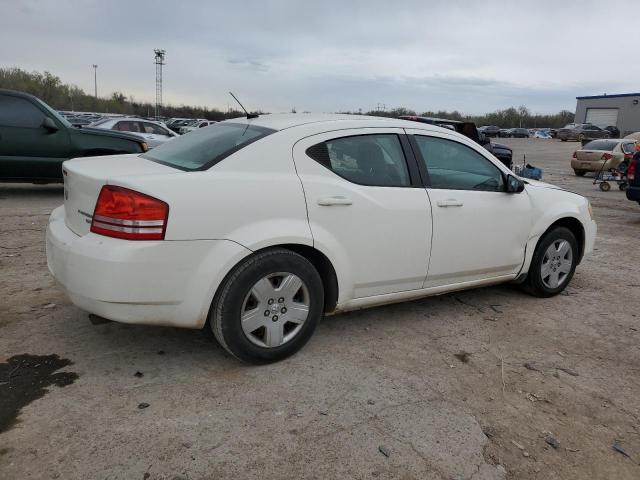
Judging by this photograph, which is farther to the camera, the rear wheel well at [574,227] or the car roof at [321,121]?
the rear wheel well at [574,227]

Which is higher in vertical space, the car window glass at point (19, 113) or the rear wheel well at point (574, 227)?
the car window glass at point (19, 113)

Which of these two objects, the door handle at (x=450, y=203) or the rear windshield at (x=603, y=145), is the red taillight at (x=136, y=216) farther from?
the rear windshield at (x=603, y=145)

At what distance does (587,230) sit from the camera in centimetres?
505

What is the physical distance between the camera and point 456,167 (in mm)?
4191

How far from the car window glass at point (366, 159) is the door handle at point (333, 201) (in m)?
0.17

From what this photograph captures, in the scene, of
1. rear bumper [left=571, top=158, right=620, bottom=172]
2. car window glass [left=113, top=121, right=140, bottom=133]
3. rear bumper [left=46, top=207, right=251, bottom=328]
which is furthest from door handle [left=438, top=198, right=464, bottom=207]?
rear bumper [left=571, top=158, right=620, bottom=172]

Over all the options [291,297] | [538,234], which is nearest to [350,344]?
[291,297]

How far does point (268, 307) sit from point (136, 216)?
94cm

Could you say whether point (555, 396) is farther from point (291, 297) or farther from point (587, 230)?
point (587, 230)

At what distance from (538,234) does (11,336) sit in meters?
4.21

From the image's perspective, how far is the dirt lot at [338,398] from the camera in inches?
96.3

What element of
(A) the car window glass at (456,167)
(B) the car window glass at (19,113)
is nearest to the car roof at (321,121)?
(A) the car window glass at (456,167)

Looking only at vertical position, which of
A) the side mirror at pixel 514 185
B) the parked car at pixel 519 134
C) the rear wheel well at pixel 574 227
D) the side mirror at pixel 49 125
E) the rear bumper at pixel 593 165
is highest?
the parked car at pixel 519 134

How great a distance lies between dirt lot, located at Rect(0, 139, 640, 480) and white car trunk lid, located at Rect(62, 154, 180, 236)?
0.89 metres
